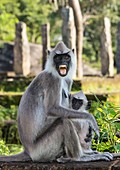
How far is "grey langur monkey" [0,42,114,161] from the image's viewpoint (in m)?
4.94

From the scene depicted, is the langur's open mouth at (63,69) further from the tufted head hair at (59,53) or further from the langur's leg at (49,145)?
the langur's leg at (49,145)

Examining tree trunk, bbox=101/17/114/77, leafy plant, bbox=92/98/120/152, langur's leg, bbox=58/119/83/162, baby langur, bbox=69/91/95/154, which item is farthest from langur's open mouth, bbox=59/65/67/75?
tree trunk, bbox=101/17/114/77

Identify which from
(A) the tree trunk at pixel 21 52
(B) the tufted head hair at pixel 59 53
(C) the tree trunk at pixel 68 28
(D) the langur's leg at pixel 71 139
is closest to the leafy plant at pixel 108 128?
(D) the langur's leg at pixel 71 139

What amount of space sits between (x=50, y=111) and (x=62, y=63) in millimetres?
414

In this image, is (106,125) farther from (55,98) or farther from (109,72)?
(109,72)

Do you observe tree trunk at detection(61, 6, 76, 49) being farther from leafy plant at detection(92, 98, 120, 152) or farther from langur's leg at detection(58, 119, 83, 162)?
langur's leg at detection(58, 119, 83, 162)

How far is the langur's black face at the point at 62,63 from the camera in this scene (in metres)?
4.88

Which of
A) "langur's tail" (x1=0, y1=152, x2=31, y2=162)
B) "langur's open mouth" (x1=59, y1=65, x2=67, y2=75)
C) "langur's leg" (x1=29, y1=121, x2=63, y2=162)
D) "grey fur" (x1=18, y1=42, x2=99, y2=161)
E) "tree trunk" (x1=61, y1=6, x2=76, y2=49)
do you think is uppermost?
"tree trunk" (x1=61, y1=6, x2=76, y2=49)

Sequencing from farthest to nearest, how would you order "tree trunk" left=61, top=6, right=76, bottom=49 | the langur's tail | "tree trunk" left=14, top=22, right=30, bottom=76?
1. "tree trunk" left=14, top=22, right=30, bottom=76
2. "tree trunk" left=61, top=6, right=76, bottom=49
3. the langur's tail

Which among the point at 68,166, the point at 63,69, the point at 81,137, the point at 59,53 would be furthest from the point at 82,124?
the point at 59,53

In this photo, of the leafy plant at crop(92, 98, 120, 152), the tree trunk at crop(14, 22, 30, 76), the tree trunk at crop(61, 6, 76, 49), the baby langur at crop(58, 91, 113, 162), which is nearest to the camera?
the baby langur at crop(58, 91, 113, 162)

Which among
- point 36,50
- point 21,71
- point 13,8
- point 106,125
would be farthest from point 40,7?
point 106,125

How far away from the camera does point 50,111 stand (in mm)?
4965

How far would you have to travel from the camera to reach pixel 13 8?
37.8 m
